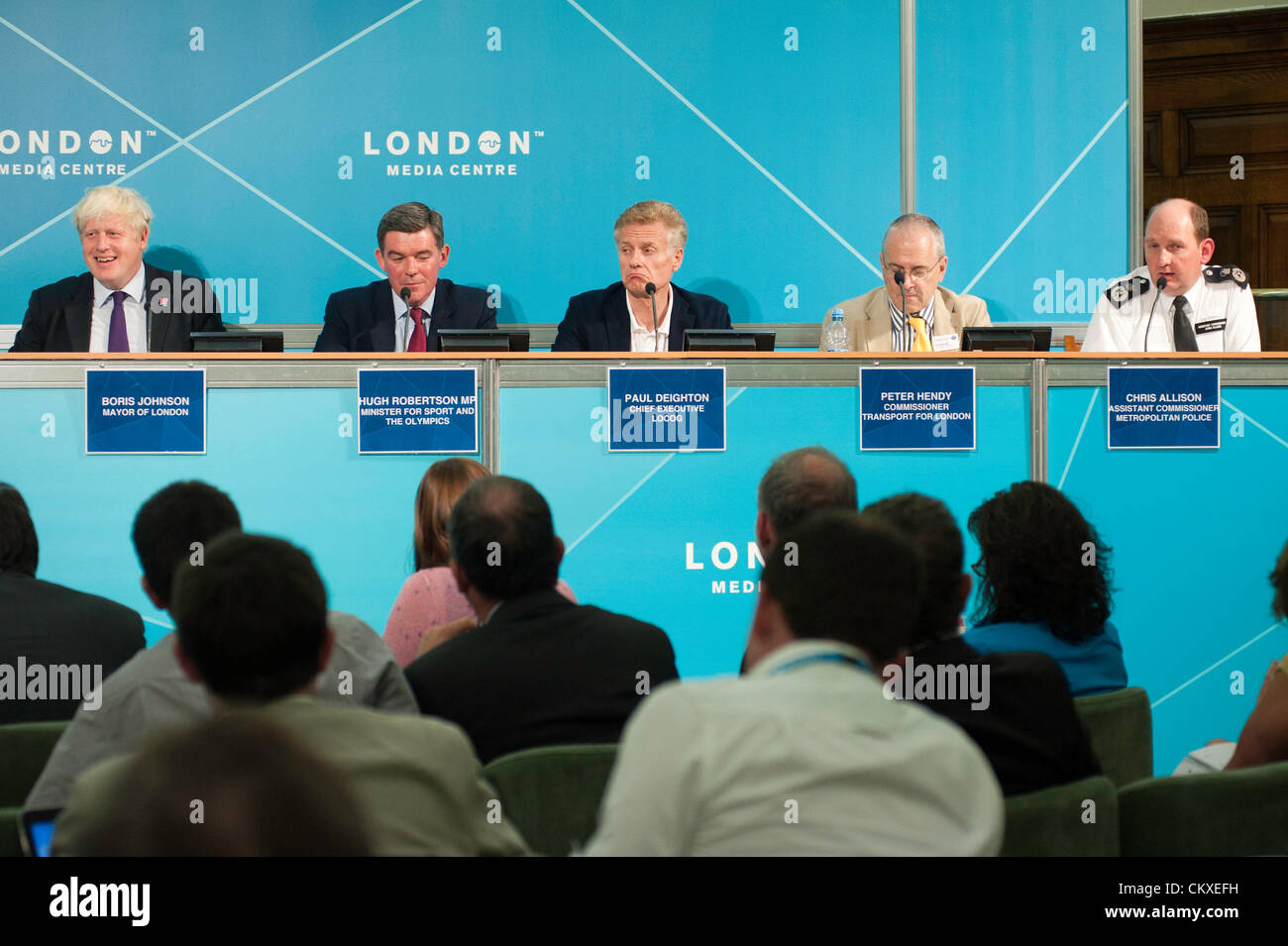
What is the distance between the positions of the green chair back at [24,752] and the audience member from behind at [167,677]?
12 centimetres

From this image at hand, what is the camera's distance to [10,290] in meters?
5.04

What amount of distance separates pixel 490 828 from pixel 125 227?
3.56 m

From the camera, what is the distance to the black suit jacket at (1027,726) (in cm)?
153

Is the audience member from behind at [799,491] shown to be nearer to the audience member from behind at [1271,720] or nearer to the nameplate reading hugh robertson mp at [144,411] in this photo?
the audience member from behind at [1271,720]

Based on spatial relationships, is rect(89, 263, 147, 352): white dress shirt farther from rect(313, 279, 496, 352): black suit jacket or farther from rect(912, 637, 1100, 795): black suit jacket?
rect(912, 637, 1100, 795): black suit jacket

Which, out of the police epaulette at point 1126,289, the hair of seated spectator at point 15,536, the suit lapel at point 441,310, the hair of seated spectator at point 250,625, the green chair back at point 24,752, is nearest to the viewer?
the hair of seated spectator at point 250,625

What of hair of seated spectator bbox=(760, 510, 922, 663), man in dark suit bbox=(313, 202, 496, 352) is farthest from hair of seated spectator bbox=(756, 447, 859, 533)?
man in dark suit bbox=(313, 202, 496, 352)

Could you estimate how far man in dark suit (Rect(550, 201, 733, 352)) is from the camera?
417cm

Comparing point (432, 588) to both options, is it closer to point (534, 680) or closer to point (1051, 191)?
point (534, 680)

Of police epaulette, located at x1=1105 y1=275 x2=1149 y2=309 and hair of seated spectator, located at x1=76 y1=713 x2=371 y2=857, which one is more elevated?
police epaulette, located at x1=1105 y1=275 x2=1149 y2=309

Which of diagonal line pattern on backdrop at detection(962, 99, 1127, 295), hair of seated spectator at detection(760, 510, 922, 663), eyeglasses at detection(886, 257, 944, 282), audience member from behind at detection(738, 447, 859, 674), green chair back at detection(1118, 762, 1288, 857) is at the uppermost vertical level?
diagonal line pattern on backdrop at detection(962, 99, 1127, 295)

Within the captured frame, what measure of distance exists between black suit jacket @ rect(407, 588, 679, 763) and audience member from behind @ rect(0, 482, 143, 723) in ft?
2.06

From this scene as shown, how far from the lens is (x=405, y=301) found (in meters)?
4.29

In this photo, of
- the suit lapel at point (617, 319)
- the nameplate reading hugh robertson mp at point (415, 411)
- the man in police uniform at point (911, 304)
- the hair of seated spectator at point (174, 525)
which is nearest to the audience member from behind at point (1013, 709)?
the hair of seated spectator at point (174, 525)
